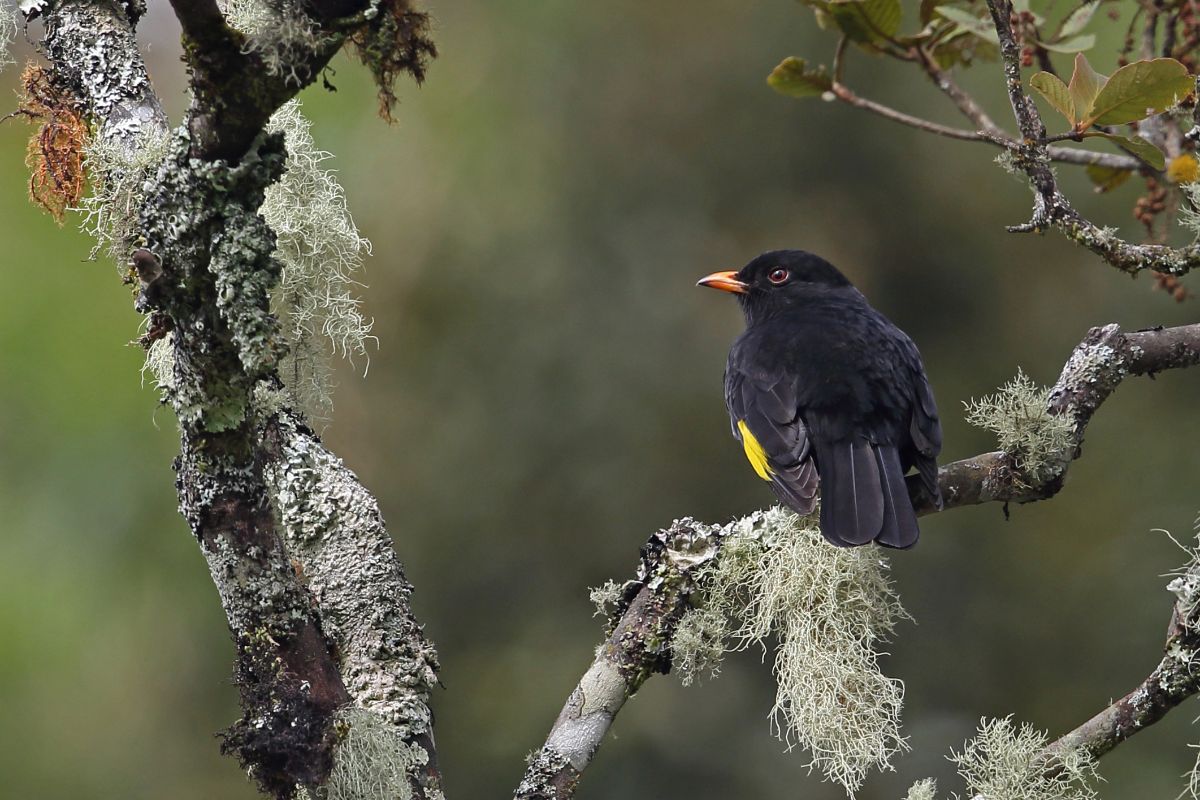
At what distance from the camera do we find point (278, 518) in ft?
8.96

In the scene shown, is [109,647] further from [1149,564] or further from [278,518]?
[1149,564]

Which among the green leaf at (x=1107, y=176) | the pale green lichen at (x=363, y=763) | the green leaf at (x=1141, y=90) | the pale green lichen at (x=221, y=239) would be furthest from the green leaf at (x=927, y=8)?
the pale green lichen at (x=363, y=763)

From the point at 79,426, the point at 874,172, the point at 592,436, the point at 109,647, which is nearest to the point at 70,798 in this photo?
the point at 109,647

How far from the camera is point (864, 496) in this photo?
291 centimetres

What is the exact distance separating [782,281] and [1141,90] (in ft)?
5.36

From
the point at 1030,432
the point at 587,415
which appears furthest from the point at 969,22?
the point at 587,415

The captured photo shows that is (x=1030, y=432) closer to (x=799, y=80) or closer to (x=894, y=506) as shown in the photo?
(x=894, y=506)

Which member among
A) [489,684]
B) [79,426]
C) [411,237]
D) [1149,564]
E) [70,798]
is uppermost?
[411,237]

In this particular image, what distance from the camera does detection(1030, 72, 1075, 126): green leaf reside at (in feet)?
8.75

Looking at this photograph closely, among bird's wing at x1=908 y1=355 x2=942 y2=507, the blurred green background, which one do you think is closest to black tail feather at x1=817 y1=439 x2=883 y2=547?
bird's wing at x1=908 y1=355 x2=942 y2=507

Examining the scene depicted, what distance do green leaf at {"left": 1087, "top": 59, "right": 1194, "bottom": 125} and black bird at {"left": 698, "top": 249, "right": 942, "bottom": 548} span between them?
0.92 m

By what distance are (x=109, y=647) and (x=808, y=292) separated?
2.87m

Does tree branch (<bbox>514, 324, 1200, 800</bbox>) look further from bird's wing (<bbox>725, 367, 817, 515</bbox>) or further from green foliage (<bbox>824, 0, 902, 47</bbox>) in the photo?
green foliage (<bbox>824, 0, 902, 47</bbox>)

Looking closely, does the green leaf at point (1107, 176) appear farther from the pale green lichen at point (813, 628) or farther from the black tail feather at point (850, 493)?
the pale green lichen at point (813, 628)
